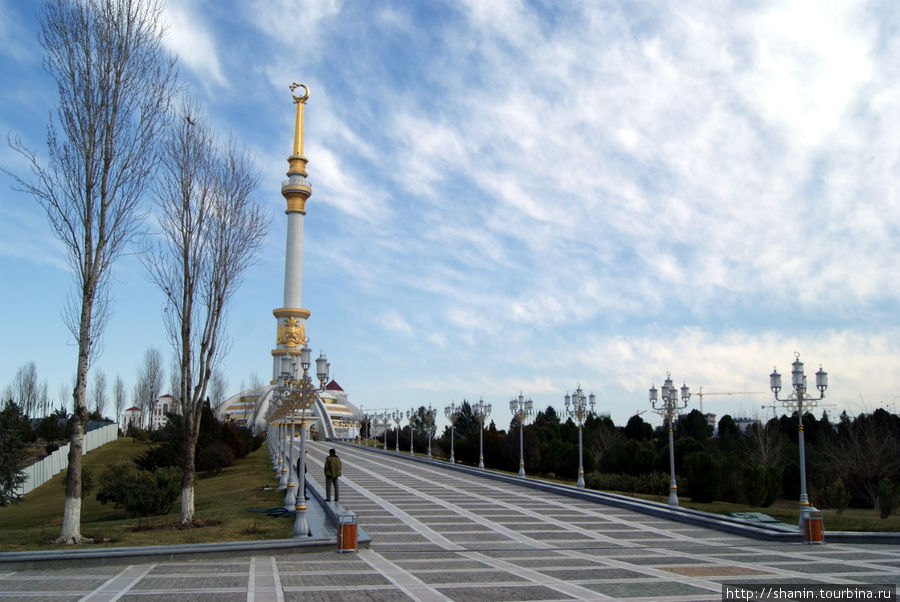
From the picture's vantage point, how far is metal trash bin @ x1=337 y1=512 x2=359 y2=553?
45.4 ft

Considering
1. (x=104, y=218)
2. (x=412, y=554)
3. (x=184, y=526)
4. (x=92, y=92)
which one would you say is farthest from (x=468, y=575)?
(x=92, y=92)

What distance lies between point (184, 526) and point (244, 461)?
3315cm

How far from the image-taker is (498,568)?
12.2 m

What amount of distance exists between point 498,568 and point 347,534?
343cm

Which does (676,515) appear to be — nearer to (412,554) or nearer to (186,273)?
(412,554)

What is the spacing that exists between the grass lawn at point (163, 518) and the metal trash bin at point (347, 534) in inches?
91.5

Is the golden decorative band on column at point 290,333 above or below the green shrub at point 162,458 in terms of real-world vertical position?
above

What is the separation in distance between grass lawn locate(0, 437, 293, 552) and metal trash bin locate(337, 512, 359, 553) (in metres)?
2.32

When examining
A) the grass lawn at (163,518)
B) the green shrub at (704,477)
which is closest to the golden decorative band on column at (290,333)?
the grass lawn at (163,518)

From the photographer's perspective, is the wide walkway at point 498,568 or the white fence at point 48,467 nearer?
the wide walkway at point 498,568

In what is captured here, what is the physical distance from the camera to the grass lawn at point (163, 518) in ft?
50.1

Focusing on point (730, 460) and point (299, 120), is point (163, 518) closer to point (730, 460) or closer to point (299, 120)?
point (730, 460)

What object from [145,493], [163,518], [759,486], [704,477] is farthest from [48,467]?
[759,486]

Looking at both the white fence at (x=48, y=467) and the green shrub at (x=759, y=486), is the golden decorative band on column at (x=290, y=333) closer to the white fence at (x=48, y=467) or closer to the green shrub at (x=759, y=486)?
the white fence at (x=48, y=467)
